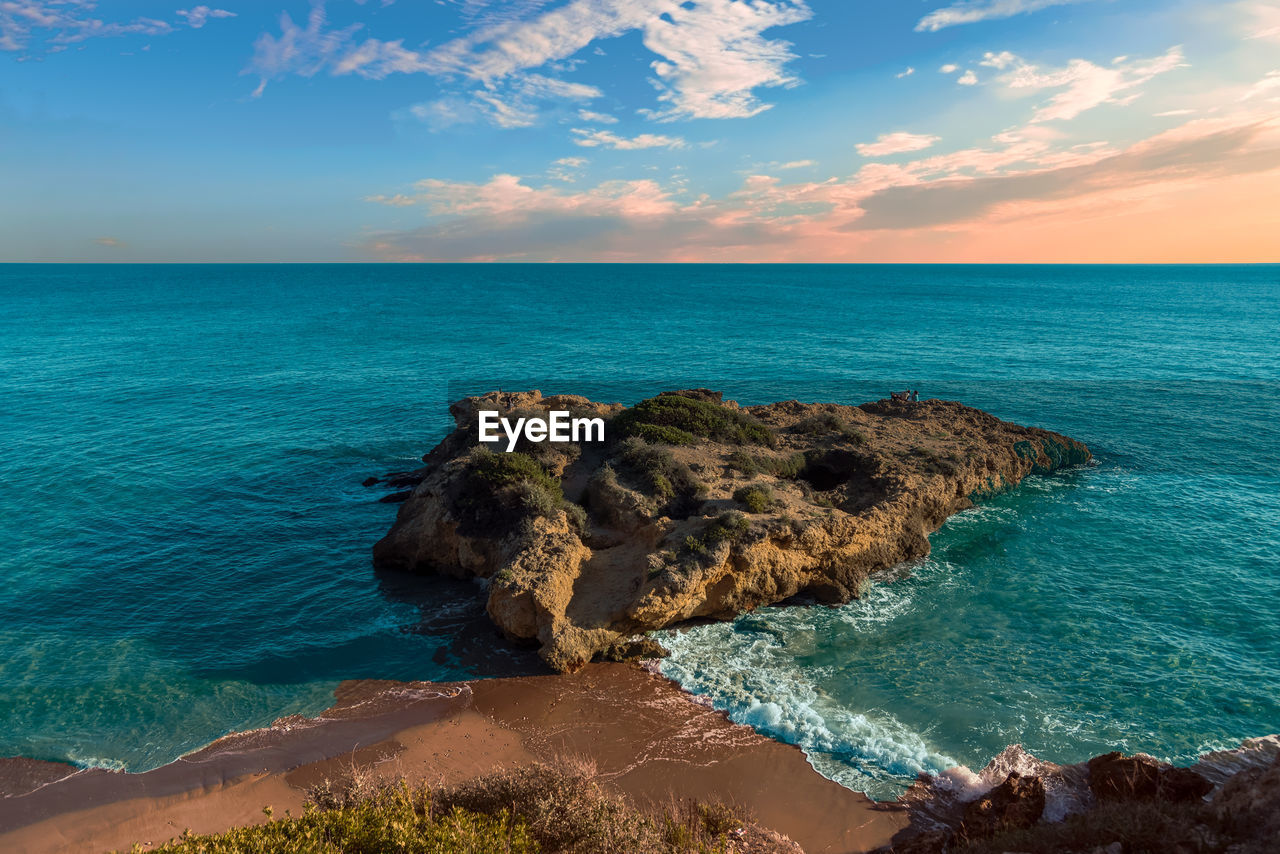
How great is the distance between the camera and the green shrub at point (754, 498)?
2516 cm

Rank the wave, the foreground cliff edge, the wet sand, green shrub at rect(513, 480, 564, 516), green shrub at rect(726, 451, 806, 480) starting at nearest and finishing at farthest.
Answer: the wet sand, the wave, the foreground cliff edge, green shrub at rect(513, 480, 564, 516), green shrub at rect(726, 451, 806, 480)

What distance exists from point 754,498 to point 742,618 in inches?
180

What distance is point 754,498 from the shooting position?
2533 cm

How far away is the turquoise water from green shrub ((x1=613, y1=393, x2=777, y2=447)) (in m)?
9.81

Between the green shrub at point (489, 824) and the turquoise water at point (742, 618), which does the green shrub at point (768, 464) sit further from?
the green shrub at point (489, 824)

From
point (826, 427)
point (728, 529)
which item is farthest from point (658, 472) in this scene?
point (826, 427)

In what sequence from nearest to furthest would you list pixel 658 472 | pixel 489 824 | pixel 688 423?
pixel 489 824
pixel 658 472
pixel 688 423

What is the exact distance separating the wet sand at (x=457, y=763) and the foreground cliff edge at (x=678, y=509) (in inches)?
90.7

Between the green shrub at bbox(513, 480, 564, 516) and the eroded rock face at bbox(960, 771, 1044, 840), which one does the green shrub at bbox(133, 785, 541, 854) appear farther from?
the green shrub at bbox(513, 480, 564, 516)

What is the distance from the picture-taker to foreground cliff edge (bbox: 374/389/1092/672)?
2173 centimetres

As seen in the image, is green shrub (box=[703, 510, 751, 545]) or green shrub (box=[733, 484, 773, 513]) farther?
green shrub (box=[733, 484, 773, 513])

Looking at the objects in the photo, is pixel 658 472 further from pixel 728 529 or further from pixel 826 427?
pixel 826 427

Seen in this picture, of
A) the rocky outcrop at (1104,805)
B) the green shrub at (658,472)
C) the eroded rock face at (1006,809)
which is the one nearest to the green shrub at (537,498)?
the green shrub at (658,472)

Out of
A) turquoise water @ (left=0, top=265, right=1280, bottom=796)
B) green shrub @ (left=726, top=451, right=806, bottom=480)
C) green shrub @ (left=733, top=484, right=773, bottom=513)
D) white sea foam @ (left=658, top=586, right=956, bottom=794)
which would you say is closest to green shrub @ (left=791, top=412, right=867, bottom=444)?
green shrub @ (left=726, top=451, right=806, bottom=480)
